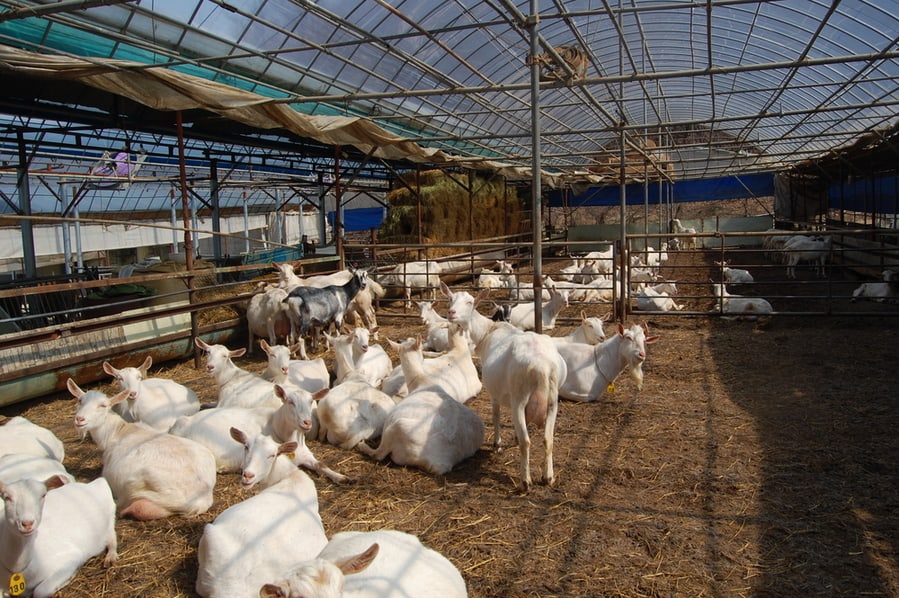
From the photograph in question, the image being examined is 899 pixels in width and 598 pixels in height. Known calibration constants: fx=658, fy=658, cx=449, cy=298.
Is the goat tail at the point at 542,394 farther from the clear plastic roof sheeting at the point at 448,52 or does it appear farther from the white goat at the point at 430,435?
the clear plastic roof sheeting at the point at 448,52

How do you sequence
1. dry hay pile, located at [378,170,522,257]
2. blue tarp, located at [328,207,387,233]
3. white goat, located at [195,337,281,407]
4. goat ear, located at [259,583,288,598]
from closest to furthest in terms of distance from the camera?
1. goat ear, located at [259,583,288,598]
2. white goat, located at [195,337,281,407]
3. dry hay pile, located at [378,170,522,257]
4. blue tarp, located at [328,207,387,233]

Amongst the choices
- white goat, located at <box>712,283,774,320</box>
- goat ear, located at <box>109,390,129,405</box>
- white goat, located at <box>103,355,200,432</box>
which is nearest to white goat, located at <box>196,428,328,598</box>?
goat ear, located at <box>109,390,129,405</box>

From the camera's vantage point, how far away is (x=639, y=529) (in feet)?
13.9

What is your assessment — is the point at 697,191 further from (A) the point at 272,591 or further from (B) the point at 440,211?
(A) the point at 272,591

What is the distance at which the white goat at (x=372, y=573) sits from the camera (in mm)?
2414

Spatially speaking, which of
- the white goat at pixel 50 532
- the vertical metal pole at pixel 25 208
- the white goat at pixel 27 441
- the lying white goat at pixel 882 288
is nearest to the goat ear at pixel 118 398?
the white goat at pixel 27 441

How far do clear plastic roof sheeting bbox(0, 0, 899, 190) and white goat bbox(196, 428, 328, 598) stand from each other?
4.23 meters

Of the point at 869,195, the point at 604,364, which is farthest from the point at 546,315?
the point at 869,195

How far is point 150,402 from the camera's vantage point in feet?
20.7

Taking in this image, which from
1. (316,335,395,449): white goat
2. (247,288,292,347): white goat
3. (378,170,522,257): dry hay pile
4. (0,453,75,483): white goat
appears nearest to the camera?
(0,453,75,483): white goat

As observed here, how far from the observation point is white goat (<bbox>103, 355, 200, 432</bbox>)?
241 inches

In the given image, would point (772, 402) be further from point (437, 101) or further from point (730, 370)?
point (437, 101)

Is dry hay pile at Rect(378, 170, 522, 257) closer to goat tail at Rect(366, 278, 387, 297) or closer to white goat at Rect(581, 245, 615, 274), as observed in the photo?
white goat at Rect(581, 245, 615, 274)

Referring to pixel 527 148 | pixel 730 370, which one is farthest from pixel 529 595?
A: pixel 527 148
